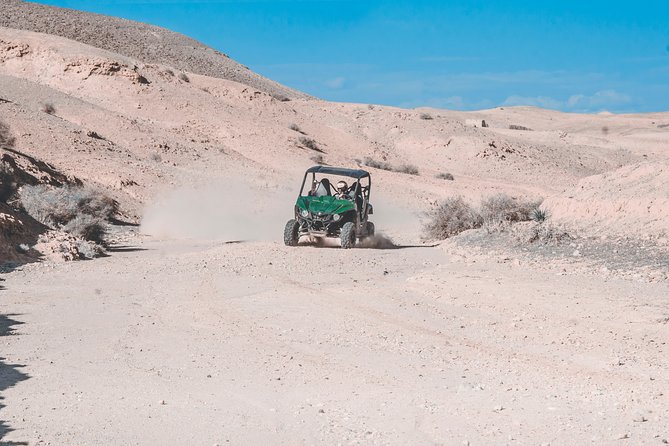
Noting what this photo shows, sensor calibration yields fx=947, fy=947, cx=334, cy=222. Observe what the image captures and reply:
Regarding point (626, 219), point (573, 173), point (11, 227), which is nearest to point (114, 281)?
point (11, 227)

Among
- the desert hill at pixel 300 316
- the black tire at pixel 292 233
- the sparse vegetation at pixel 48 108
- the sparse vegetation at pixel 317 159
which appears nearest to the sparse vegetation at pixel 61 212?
the desert hill at pixel 300 316

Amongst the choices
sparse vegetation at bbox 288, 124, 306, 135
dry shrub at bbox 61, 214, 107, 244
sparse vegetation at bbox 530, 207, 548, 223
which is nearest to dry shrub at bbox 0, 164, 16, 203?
dry shrub at bbox 61, 214, 107, 244

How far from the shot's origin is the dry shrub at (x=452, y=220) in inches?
940

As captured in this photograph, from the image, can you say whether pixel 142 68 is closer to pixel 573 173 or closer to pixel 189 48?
pixel 573 173

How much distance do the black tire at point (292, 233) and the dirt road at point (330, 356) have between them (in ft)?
10.4

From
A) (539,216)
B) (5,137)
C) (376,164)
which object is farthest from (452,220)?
(376,164)

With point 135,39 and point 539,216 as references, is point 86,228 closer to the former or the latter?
point 539,216

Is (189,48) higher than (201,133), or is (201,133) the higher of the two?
(189,48)

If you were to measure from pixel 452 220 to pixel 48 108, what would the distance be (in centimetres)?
2355

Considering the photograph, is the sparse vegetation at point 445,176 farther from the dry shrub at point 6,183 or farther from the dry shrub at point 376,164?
the dry shrub at point 6,183

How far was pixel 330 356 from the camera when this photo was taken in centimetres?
1055

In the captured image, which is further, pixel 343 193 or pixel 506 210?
pixel 506 210

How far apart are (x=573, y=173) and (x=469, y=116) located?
4445cm

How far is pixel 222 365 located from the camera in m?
10.0
